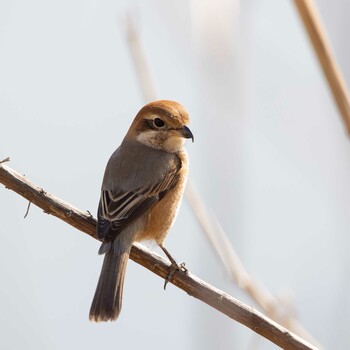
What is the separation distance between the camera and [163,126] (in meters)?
3.63

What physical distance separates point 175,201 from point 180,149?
1.29 ft

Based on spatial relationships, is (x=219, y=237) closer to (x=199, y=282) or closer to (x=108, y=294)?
(x=199, y=282)

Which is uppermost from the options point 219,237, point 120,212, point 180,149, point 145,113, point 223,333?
point 145,113

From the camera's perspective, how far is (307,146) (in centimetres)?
280

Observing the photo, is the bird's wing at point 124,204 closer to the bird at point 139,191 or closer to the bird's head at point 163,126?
the bird at point 139,191

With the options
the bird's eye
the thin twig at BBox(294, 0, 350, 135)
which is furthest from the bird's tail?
the thin twig at BBox(294, 0, 350, 135)

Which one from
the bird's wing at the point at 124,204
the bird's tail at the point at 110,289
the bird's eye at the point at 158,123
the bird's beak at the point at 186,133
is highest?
the bird's eye at the point at 158,123

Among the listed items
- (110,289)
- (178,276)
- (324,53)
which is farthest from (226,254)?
(324,53)

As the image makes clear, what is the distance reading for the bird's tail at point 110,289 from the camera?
289 cm

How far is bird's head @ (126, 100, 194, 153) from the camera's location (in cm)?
354

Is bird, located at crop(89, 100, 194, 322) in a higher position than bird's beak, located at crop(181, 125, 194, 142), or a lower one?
lower

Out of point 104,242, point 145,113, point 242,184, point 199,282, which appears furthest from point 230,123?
point 145,113

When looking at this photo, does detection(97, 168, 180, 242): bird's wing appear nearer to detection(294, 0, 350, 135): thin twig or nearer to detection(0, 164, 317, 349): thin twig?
detection(0, 164, 317, 349): thin twig

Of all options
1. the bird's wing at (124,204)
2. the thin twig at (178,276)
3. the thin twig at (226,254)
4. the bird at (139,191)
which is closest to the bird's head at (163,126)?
the bird at (139,191)
